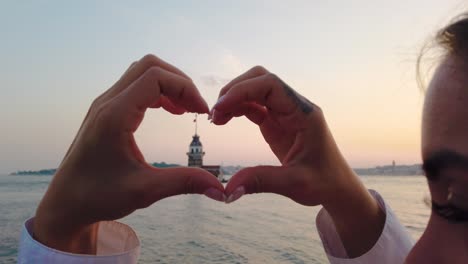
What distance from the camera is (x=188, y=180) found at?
3.47 feet

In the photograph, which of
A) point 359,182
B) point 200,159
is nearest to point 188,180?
point 359,182

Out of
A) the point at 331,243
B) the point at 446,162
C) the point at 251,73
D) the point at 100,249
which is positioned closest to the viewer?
the point at 446,162

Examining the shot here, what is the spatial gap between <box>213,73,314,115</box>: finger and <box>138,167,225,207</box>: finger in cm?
24

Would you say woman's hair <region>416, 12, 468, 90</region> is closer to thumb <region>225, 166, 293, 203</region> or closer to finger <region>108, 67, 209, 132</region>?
thumb <region>225, 166, 293, 203</region>

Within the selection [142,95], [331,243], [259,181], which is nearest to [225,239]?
[331,243]

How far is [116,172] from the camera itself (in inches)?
40.5

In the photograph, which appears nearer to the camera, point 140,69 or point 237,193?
point 237,193

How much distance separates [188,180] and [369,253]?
2.84ft

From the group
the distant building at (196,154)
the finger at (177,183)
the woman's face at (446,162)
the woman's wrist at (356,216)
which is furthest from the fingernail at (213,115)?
the distant building at (196,154)

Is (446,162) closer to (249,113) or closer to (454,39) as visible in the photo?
(454,39)

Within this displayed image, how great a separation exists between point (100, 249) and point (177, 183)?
Answer: 1.92 ft

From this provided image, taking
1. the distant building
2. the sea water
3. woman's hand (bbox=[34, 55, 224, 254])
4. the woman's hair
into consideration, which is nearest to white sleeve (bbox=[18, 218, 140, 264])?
woman's hand (bbox=[34, 55, 224, 254])

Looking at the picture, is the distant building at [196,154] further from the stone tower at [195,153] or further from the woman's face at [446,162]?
the woman's face at [446,162]

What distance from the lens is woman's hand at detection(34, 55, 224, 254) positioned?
1.02m
